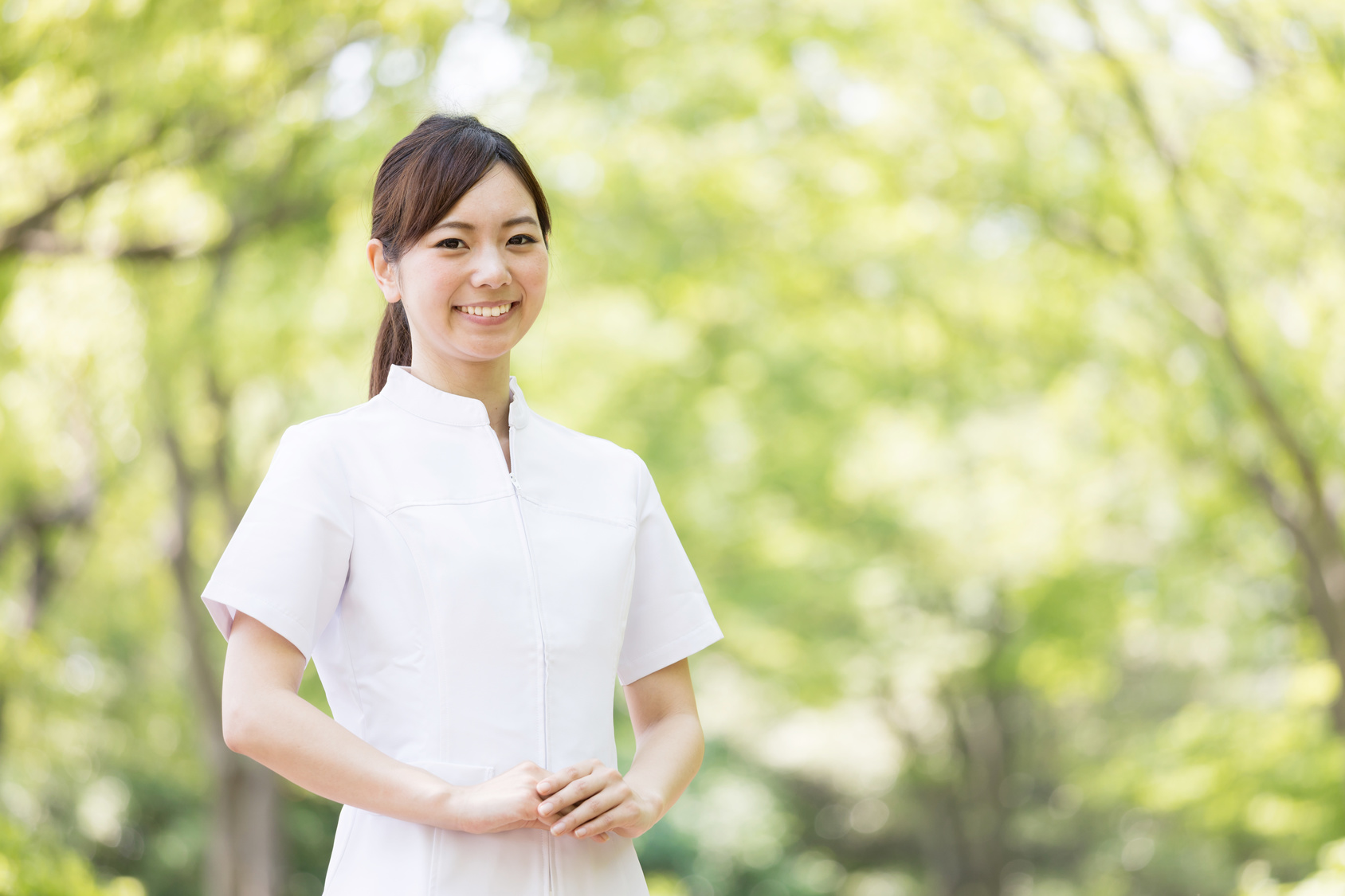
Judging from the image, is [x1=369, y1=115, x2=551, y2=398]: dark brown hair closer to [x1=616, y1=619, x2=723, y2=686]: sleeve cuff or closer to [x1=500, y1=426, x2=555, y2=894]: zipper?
[x1=500, y1=426, x2=555, y2=894]: zipper

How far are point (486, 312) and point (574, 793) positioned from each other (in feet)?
1.83

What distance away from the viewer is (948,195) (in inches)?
262

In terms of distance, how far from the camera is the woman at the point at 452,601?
1264 mm

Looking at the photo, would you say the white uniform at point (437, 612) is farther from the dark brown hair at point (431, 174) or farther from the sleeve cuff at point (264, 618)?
the dark brown hair at point (431, 174)

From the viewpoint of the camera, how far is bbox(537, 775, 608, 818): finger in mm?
1231

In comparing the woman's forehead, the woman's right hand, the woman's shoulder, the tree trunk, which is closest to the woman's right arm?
the woman's right hand

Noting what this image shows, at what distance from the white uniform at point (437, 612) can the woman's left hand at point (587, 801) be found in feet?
0.28

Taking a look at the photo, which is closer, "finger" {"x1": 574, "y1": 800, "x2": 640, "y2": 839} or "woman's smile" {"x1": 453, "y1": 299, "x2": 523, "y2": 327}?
"finger" {"x1": 574, "y1": 800, "x2": 640, "y2": 839}

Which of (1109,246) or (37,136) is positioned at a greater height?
(37,136)

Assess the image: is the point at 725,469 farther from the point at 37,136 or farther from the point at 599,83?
Result: the point at 37,136

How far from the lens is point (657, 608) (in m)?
1.59

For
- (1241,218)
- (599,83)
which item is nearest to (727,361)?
(599,83)

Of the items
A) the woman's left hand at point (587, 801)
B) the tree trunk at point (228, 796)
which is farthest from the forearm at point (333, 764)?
the tree trunk at point (228, 796)

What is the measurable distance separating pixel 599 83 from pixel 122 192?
244 cm
